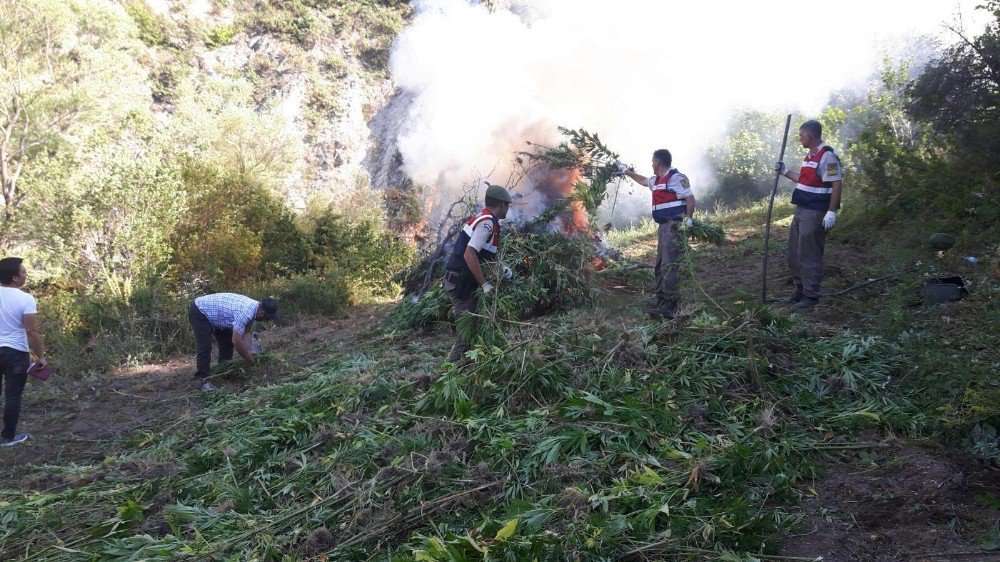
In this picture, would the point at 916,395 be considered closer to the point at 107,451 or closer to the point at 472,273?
the point at 472,273

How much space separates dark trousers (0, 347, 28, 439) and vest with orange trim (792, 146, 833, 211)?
722cm

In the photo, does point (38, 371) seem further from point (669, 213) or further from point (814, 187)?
point (814, 187)

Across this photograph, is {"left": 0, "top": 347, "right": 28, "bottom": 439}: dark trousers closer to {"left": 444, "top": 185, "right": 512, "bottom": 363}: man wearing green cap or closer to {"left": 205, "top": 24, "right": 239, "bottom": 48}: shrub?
{"left": 444, "top": 185, "right": 512, "bottom": 363}: man wearing green cap

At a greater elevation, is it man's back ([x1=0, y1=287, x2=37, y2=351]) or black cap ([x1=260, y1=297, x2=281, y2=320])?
man's back ([x1=0, y1=287, x2=37, y2=351])

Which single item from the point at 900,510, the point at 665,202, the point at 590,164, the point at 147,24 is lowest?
the point at 900,510

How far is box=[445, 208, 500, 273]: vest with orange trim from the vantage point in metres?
5.66

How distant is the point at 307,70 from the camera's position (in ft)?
85.5

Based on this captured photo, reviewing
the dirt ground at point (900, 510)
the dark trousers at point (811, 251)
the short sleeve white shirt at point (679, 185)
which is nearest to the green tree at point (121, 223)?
the short sleeve white shirt at point (679, 185)

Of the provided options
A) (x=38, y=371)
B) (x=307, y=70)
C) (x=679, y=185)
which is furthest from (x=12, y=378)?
(x=307, y=70)

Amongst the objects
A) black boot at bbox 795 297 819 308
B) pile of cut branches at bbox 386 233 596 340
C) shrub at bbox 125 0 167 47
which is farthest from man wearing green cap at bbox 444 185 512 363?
shrub at bbox 125 0 167 47

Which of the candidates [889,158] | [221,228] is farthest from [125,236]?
[889,158]

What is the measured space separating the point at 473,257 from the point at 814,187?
3474 millimetres

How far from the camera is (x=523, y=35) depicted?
19109 millimetres

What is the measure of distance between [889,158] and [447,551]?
8.97m
